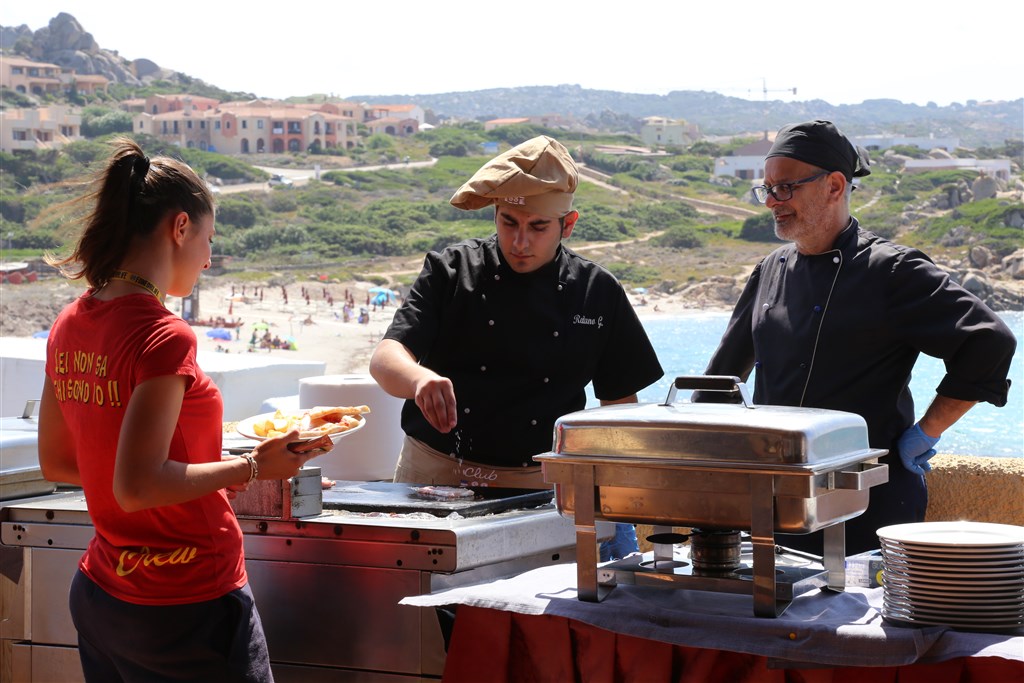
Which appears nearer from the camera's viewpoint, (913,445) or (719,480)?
(719,480)

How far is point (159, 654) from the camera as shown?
5.69 feet

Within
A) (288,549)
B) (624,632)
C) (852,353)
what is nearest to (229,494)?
(288,549)

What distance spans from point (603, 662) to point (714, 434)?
0.45 m

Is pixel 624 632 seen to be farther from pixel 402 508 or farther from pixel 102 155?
pixel 102 155

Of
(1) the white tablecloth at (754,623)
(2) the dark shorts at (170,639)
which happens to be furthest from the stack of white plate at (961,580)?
(2) the dark shorts at (170,639)

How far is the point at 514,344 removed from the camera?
2.73 meters

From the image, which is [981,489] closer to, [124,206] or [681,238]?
[124,206]

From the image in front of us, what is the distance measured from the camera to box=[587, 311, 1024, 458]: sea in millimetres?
23438

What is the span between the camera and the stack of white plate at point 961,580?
5.37ft

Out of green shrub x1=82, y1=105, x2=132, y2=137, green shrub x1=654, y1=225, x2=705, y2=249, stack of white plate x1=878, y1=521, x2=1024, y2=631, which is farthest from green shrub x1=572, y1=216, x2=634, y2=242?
stack of white plate x1=878, y1=521, x2=1024, y2=631

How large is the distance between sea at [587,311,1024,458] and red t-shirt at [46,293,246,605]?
16.6m

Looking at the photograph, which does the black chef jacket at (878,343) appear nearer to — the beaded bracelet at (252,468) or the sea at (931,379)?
the beaded bracelet at (252,468)

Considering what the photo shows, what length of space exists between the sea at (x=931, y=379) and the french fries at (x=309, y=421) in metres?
16.1

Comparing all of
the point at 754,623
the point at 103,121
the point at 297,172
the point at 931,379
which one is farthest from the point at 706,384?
the point at 103,121
